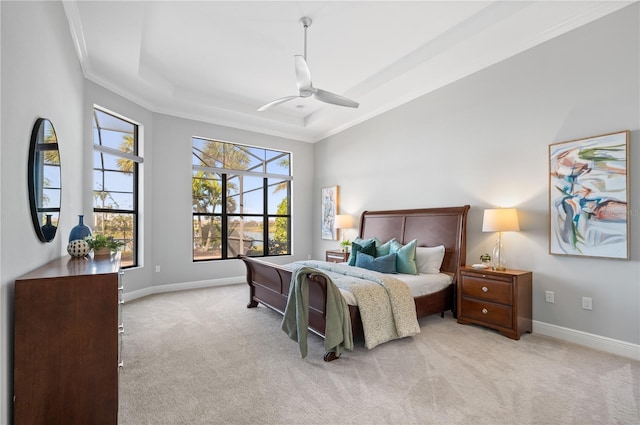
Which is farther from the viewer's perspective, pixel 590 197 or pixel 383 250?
pixel 383 250

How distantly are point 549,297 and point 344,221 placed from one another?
3.43m

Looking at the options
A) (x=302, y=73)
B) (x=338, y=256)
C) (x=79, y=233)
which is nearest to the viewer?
(x=79, y=233)

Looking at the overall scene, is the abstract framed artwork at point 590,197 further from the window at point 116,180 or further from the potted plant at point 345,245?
the window at point 116,180

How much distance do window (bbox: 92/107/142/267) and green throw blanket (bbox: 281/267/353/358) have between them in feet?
11.0

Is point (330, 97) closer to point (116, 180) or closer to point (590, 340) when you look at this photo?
point (116, 180)

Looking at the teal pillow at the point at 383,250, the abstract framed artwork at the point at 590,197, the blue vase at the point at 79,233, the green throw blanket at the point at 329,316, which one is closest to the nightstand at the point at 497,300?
the abstract framed artwork at the point at 590,197

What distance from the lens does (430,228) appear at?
15.0 feet

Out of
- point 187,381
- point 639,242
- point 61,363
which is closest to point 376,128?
point 639,242

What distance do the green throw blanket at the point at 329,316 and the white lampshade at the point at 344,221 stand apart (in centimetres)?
304

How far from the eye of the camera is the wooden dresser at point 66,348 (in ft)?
5.34

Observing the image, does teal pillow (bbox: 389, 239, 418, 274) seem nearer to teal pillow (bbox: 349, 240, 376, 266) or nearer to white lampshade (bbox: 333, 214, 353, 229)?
teal pillow (bbox: 349, 240, 376, 266)

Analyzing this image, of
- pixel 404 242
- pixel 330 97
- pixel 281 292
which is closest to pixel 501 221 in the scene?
pixel 404 242

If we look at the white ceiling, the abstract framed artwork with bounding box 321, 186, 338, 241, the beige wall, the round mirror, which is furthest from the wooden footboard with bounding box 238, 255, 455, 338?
the white ceiling

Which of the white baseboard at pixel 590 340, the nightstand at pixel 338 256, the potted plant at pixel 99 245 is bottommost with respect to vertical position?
the white baseboard at pixel 590 340
